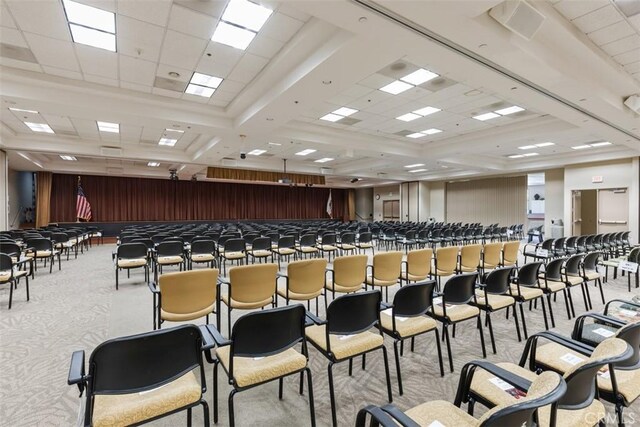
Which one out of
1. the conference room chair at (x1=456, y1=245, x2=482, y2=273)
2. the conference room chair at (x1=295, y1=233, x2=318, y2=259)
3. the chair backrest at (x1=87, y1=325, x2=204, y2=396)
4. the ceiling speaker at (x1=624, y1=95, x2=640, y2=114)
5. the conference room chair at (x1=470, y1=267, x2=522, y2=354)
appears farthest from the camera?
the conference room chair at (x1=295, y1=233, x2=318, y2=259)

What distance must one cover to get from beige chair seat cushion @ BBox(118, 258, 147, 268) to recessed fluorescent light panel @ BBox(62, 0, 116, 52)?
3.72 meters

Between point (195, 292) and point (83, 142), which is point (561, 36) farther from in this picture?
point (83, 142)

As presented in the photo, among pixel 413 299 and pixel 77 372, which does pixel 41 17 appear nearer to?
pixel 77 372

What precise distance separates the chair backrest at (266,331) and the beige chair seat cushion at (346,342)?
343 mm

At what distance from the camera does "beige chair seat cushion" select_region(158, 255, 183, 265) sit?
5961 millimetres

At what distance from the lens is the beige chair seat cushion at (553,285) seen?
13.4 feet

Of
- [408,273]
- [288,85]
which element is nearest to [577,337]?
[408,273]

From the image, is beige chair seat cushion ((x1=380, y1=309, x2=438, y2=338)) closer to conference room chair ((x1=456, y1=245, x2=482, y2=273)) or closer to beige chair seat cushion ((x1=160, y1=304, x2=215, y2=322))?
beige chair seat cushion ((x1=160, y1=304, x2=215, y2=322))

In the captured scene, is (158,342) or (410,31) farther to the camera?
(410,31)

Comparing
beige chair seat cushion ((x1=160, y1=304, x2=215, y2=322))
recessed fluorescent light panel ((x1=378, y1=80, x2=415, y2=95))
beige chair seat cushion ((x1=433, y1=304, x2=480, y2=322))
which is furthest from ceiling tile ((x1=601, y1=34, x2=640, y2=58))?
beige chair seat cushion ((x1=160, y1=304, x2=215, y2=322))

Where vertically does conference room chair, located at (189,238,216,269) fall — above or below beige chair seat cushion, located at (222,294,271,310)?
above

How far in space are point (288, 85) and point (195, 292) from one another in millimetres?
3865

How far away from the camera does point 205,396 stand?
2.50 metres

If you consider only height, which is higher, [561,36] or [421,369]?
[561,36]
